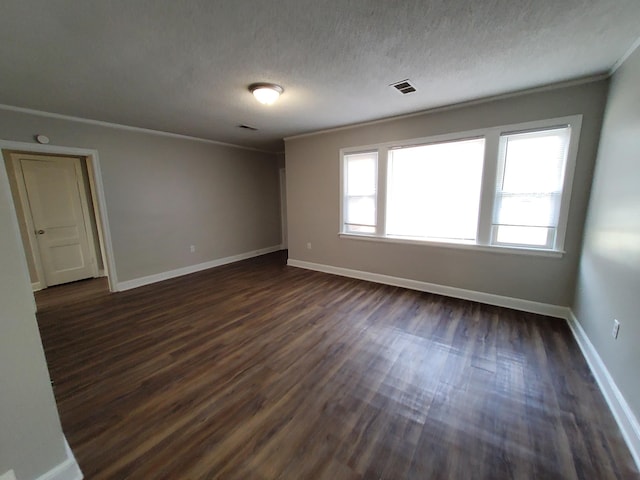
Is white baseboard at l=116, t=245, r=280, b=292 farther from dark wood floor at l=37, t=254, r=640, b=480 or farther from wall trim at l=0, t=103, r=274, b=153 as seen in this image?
wall trim at l=0, t=103, r=274, b=153

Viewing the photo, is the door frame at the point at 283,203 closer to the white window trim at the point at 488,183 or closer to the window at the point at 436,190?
the white window trim at the point at 488,183

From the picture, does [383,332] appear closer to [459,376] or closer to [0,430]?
[459,376]

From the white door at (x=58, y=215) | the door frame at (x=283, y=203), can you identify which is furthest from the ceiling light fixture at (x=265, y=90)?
the white door at (x=58, y=215)

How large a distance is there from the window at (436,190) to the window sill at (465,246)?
0.14m

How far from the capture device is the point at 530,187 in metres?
3.00

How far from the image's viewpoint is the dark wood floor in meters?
1.41

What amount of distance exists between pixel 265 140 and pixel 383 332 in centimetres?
423

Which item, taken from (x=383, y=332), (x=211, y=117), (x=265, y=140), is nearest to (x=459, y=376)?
(x=383, y=332)

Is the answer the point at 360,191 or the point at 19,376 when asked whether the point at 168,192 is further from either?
the point at 19,376

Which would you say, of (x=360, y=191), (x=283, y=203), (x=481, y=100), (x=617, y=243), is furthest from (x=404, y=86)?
(x=283, y=203)

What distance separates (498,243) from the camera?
3.28 m

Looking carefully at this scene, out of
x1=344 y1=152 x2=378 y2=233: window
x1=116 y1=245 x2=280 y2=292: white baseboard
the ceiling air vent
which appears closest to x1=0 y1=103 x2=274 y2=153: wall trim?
x1=116 y1=245 x2=280 y2=292: white baseboard

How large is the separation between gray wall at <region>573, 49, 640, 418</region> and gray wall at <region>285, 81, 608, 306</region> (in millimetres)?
204

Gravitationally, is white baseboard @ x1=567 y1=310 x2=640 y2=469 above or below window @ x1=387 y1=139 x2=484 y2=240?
below
